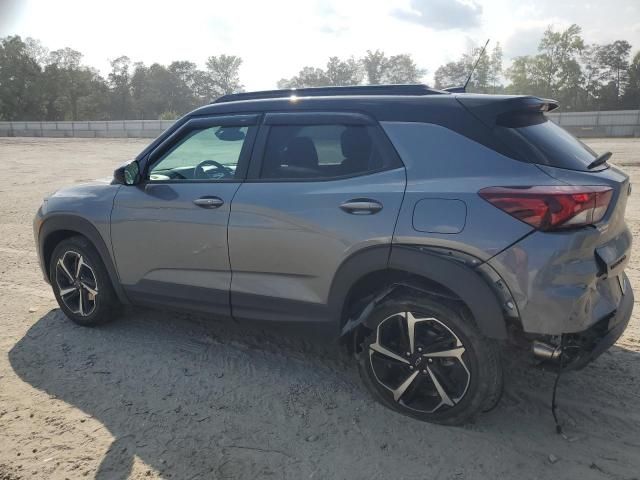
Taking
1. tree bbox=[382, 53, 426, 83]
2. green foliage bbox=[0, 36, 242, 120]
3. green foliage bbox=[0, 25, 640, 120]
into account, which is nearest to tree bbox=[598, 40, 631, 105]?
green foliage bbox=[0, 25, 640, 120]

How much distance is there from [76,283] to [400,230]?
282 cm

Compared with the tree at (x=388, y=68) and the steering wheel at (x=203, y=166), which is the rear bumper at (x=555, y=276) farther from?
the tree at (x=388, y=68)

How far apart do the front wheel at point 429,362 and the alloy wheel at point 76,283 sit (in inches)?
92.3

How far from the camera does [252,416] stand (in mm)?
3064

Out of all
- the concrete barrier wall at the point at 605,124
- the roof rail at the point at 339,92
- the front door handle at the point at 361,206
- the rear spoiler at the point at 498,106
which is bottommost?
the front door handle at the point at 361,206

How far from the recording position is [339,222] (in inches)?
116

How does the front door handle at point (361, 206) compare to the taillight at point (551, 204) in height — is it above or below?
below

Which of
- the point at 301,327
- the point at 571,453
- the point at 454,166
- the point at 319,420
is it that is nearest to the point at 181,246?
the point at 301,327

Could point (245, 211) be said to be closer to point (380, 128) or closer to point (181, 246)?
point (181, 246)

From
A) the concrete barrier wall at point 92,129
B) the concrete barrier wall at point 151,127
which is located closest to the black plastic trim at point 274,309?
the concrete barrier wall at point 151,127

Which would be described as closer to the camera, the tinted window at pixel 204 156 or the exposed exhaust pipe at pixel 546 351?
the exposed exhaust pipe at pixel 546 351

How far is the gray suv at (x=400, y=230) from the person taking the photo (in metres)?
2.55

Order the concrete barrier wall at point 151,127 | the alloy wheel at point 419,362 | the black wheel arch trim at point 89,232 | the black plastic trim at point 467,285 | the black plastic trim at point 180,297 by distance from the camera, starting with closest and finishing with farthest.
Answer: the black plastic trim at point 467,285 < the alloy wheel at point 419,362 < the black plastic trim at point 180,297 < the black wheel arch trim at point 89,232 < the concrete barrier wall at point 151,127

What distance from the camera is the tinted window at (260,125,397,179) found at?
119 inches
